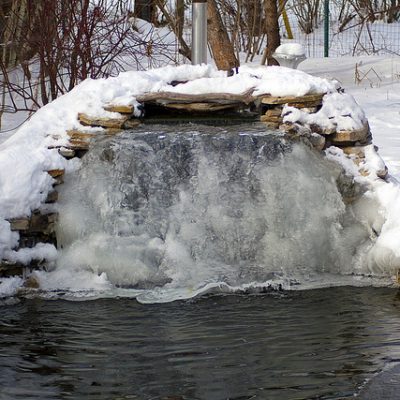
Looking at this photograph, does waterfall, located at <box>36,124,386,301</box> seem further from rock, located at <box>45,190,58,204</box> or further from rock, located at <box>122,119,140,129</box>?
rock, located at <box>122,119,140,129</box>

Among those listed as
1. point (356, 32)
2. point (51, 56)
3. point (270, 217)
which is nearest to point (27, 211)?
point (270, 217)

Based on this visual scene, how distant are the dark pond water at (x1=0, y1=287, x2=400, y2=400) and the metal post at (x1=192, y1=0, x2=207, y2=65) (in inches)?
121

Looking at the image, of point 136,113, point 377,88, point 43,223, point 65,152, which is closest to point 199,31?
point 136,113

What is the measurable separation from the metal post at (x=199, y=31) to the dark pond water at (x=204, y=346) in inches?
121

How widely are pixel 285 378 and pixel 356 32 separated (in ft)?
51.8

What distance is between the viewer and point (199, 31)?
330 inches

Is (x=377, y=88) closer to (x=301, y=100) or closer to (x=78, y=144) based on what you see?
(x=301, y=100)

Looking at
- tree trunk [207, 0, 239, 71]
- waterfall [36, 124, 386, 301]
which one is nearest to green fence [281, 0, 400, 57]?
tree trunk [207, 0, 239, 71]

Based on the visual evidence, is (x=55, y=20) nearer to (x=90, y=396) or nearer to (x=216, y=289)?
(x=216, y=289)

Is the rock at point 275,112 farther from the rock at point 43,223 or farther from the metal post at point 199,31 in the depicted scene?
the rock at point 43,223

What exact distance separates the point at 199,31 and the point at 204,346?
4057 millimetres

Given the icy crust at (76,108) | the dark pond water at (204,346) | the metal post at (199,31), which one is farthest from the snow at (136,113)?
the metal post at (199,31)

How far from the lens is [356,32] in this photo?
1939 cm

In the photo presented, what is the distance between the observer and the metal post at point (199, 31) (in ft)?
27.5
